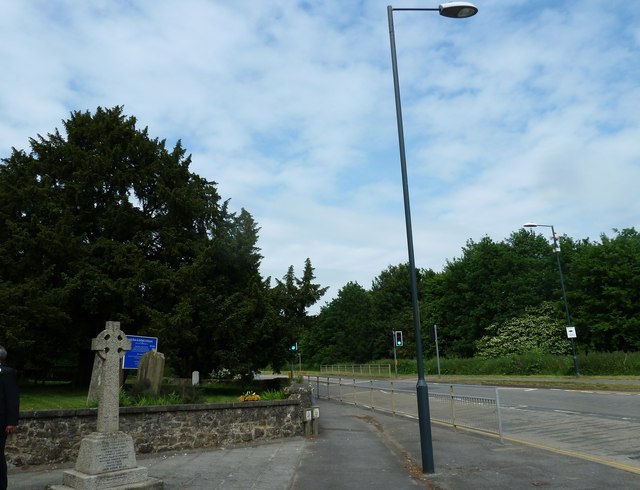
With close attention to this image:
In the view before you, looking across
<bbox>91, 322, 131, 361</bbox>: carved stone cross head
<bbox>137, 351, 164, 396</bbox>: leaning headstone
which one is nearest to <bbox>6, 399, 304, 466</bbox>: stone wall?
<bbox>137, 351, 164, 396</bbox>: leaning headstone

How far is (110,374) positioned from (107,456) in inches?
49.1

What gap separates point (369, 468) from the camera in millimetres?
9445

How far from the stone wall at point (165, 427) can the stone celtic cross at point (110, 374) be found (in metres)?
2.81

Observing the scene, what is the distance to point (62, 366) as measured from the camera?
120ft

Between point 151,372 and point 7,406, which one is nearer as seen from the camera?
point 7,406

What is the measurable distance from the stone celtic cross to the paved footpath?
1448 mm

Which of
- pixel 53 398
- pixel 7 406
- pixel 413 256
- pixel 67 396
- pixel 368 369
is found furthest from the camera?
pixel 368 369

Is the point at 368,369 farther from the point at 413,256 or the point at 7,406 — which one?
the point at 7,406

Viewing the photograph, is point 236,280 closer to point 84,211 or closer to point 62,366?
point 84,211

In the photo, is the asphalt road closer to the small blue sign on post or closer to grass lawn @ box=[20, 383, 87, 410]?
the small blue sign on post

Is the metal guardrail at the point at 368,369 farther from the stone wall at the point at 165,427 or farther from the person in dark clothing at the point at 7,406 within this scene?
the person in dark clothing at the point at 7,406

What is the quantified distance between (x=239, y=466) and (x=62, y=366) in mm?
32183

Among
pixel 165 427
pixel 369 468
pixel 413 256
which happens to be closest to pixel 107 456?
pixel 165 427

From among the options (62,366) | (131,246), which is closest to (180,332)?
(131,246)
